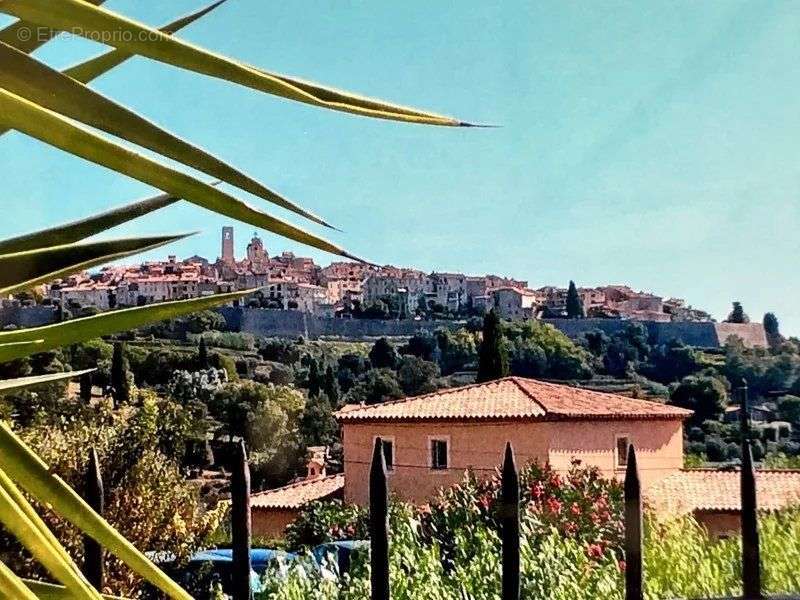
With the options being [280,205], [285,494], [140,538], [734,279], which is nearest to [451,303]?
[734,279]

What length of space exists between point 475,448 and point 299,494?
12.2 feet

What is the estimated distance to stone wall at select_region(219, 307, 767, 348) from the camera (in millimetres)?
41562

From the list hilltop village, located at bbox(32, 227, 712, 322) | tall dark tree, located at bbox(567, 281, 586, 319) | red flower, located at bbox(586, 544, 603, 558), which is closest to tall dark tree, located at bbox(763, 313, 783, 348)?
hilltop village, located at bbox(32, 227, 712, 322)

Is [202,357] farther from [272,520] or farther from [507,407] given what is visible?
[507,407]

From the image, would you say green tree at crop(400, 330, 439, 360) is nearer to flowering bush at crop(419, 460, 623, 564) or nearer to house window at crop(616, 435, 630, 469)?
house window at crop(616, 435, 630, 469)

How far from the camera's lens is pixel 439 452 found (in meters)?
15.5

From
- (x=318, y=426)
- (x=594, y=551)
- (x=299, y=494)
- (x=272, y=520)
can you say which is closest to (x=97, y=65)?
(x=594, y=551)

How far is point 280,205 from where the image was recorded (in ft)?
1.07

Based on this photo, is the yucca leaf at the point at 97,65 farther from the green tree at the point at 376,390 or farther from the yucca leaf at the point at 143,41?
the green tree at the point at 376,390

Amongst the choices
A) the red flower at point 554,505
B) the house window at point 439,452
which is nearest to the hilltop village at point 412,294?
the house window at point 439,452

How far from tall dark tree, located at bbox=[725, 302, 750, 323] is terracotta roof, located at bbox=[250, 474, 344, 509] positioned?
3631cm

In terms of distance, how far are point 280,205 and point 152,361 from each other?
25.4m

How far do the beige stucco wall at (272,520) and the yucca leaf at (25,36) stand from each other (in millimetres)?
15676

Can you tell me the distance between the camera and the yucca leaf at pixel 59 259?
0.41m
